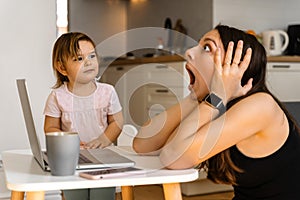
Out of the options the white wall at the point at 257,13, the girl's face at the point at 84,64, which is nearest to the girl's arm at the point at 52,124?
the girl's face at the point at 84,64

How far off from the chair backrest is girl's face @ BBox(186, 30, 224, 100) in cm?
40

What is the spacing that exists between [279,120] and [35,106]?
1.70 m

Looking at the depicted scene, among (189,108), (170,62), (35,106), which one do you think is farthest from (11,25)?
(189,108)

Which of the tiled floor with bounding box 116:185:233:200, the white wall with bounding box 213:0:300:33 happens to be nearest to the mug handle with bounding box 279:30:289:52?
the white wall with bounding box 213:0:300:33

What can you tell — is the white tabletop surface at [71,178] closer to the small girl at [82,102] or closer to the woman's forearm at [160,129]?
the woman's forearm at [160,129]

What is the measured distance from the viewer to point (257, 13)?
4.28 m

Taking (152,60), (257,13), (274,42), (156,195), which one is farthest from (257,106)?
(257,13)

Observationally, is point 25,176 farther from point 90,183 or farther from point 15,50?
point 15,50

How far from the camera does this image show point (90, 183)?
104 centimetres

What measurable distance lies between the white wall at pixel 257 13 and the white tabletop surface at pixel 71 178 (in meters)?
2.96

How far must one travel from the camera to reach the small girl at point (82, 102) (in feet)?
5.39

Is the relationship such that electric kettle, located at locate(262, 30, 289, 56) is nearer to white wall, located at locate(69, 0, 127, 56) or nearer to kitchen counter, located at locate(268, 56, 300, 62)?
kitchen counter, located at locate(268, 56, 300, 62)

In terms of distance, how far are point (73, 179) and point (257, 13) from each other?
351 centimetres

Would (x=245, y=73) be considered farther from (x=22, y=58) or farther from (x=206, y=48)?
(x=22, y=58)
